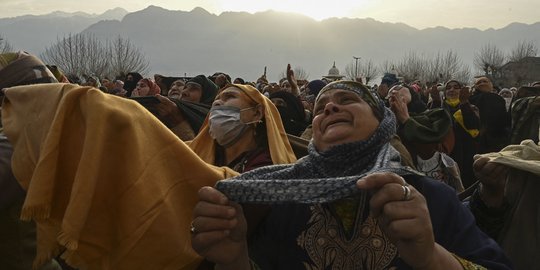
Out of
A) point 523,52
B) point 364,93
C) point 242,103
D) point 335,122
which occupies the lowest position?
point 523,52

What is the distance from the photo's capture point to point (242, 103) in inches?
155

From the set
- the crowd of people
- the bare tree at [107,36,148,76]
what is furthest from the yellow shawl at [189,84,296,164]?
the bare tree at [107,36,148,76]

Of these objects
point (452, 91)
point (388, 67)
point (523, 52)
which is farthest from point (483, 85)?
point (388, 67)

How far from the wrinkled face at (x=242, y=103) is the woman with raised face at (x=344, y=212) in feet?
5.00

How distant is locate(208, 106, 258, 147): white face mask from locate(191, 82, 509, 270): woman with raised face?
4.74ft

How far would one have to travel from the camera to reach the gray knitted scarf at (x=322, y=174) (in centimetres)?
171

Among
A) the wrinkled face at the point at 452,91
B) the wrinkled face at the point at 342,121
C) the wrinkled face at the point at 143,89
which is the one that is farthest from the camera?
the wrinkled face at the point at 452,91

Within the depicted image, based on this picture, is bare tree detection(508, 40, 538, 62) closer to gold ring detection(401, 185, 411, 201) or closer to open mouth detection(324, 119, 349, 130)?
open mouth detection(324, 119, 349, 130)

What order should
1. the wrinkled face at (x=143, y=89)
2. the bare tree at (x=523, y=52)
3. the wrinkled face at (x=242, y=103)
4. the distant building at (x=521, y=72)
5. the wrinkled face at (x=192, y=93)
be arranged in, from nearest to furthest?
the wrinkled face at (x=242, y=103)
the wrinkled face at (x=192, y=93)
the wrinkled face at (x=143, y=89)
the distant building at (x=521, y=72)
the bare tree at (x=523, y=52)

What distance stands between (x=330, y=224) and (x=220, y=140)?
1.91 metres

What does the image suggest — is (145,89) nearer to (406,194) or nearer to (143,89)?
(143,89)

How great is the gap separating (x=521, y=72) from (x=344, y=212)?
59.0m

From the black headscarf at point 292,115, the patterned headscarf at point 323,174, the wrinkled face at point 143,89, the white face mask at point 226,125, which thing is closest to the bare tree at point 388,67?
the wrinkled face at point 143,89

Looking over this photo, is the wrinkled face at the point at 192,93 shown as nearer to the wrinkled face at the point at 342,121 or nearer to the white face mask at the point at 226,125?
the white face mask at the point at 226,125
